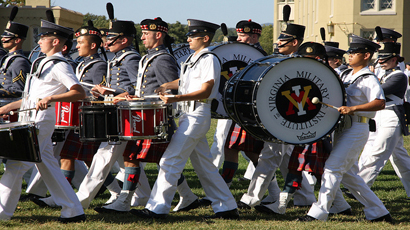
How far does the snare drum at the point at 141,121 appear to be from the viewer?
477 cm

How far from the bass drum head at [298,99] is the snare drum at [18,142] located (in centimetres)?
203

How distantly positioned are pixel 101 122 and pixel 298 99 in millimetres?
1863

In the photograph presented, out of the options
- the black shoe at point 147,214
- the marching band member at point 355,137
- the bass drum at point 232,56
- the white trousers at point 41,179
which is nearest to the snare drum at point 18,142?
the black shoe at point 147,214

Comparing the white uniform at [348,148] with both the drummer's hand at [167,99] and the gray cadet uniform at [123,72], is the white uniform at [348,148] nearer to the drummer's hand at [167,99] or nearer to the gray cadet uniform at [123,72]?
the drummer's hand at [167,99]

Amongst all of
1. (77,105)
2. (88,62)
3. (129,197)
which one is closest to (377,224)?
(129,197)

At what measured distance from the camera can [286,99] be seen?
4883mm

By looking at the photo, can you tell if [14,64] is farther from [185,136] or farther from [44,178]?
[185,136]

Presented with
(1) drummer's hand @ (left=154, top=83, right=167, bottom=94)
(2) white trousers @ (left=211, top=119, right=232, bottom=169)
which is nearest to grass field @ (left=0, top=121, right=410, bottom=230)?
(1) drummer's hand @ (left=154, top=83, right=167, bottom=94)

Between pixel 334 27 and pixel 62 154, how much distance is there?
22439 millimetres

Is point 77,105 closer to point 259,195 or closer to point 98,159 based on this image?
point 98,159

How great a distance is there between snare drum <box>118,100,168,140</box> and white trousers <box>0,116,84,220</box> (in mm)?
720

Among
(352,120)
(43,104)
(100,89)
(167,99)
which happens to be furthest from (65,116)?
(352,120)

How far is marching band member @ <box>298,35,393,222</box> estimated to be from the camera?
16.7ft

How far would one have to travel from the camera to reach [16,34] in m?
6.87
